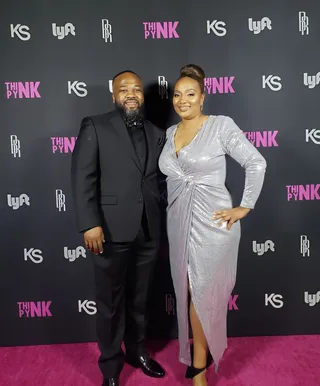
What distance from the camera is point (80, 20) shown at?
8.26 ft

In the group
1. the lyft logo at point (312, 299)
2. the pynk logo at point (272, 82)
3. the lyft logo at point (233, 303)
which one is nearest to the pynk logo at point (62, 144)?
the pynk logo at point (272, 82)

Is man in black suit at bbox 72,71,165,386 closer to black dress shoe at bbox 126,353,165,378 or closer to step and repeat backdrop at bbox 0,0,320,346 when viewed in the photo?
black dress shoe at bbox 126,353,165,378

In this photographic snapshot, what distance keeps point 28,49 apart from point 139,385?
2.17 m

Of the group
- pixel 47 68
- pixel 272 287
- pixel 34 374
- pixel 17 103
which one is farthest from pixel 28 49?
pixel 272 287

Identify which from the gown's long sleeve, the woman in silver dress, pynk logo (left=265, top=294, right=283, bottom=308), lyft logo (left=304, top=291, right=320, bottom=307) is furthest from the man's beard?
lyft logo (left=304, top=291, right=320, bottom=307)

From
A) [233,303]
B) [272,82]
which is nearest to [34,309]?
[233,303]

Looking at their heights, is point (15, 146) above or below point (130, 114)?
below

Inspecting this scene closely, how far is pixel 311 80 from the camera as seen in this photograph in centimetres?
259

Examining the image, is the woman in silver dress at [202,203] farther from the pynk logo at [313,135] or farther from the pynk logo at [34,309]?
the pynk logo at [34,309]

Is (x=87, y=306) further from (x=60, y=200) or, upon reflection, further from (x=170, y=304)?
(x=60, y=200)

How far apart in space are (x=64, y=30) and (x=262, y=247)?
196 cm

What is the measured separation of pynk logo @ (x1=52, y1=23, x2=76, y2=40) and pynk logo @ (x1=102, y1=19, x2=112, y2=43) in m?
0.19

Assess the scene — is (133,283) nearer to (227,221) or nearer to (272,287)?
(227,221)

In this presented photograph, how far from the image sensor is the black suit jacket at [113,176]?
2.02 m
